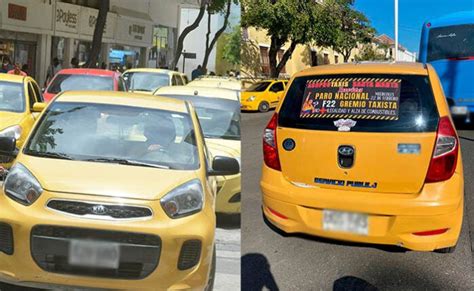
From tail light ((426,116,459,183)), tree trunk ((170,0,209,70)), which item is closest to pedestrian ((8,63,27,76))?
tree trunk ((170,0,209,70))

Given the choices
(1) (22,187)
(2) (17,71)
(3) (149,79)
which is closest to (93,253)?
(1) (22,187)

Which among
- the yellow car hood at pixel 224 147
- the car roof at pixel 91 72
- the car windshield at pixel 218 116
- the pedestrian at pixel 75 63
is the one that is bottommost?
the yellow car hood at pixel 224 147

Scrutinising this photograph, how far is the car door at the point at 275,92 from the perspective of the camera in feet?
8.02

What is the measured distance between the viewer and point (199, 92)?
95.0 inches

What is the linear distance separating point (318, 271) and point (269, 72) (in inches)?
40.6

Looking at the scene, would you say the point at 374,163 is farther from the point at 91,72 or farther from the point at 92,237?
the point at 91,72

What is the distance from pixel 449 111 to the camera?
2520 millimetres

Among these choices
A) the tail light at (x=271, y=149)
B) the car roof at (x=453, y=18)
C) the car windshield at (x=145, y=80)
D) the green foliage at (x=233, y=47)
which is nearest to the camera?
the green foliage at (x=233, y=47)

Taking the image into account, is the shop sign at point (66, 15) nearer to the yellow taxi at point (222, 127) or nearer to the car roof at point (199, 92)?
the car roof at point (199, 92)

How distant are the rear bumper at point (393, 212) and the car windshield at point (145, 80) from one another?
0.97 m

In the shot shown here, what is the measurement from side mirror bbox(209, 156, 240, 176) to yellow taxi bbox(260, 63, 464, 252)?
21.3 inches

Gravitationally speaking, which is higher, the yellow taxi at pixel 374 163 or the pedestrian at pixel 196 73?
the pedestrian at pixel 196 73

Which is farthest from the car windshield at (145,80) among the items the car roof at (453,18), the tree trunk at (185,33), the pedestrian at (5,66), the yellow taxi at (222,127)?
the car roof at (453,18)

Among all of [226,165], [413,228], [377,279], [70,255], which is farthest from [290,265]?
[70,255]
